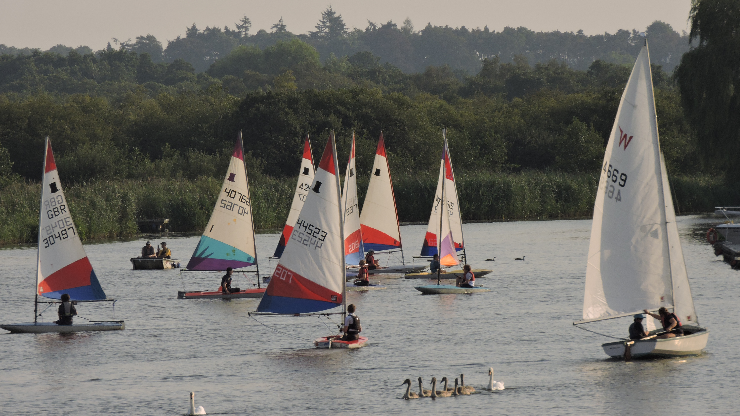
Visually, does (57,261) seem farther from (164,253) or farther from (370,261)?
(164,253)

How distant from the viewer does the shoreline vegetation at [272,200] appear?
243 ft

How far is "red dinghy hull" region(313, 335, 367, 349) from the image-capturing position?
32.8m

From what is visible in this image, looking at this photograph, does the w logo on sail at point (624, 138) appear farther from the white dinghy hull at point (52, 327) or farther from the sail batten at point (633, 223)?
the white dinghy hull at point (52, 327)

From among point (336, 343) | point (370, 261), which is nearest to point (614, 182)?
point (336, 343)

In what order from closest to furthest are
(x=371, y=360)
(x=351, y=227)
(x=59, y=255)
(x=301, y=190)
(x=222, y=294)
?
(x=371, y=360) → (x=59, y=255) → (x=222, y=294) → (x=351, y=227) → (x=301, y=190)

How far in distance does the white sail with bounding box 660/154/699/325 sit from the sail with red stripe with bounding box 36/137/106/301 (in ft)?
63.9

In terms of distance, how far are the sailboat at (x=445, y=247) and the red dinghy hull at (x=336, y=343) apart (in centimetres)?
1189

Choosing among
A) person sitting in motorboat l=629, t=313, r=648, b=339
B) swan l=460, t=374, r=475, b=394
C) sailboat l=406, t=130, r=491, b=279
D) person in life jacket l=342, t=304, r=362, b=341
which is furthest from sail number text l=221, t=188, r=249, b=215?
person sitting in motorboat l=629, t=313, r=648, b=339

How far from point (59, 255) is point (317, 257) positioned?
32.9 ft

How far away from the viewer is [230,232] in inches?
1748

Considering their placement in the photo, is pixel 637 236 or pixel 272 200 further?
pixel 272 200

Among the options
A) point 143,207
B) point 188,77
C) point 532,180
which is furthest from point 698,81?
point 188,77

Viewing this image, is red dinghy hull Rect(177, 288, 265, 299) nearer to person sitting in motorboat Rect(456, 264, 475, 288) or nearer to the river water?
the river water

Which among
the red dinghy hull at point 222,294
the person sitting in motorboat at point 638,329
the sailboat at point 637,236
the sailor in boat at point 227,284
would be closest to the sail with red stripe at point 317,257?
the sailboat at point 637,236
